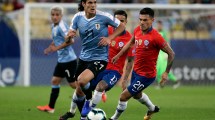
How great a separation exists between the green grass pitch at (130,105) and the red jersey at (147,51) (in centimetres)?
121

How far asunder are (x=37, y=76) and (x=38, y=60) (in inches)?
24.5

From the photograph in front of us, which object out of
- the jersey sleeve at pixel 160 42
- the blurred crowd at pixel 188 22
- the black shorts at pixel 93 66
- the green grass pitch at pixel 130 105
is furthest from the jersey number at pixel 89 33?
the blurred crowd at pixel 188 22

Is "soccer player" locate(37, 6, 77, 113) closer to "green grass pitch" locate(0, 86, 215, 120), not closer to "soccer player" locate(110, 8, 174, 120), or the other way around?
"green grass pitch" locate(0, 86, 215, 120)

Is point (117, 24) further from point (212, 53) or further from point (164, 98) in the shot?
point (212, 53)

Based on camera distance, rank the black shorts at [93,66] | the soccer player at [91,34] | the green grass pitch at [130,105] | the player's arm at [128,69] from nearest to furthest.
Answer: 1. the black shorts at [93,66]
2. the soccer player at [91,34]
3. the player's arm at [128,69]
4. the green grass pitch at [130,105]

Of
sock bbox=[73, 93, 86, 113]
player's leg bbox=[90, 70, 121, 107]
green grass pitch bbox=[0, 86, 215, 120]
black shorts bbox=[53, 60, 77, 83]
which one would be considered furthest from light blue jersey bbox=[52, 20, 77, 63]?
sock bbox=[73, 93, 86, 113]

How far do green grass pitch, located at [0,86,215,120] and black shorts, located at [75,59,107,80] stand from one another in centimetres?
138

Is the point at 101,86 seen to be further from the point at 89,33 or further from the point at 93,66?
the point at 89,33

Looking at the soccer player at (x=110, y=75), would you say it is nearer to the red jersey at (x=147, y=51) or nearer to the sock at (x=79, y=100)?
the sock at (x=79, y=100)

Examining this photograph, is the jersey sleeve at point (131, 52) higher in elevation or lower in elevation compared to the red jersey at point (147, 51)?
lower

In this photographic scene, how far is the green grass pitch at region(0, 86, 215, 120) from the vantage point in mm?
13352

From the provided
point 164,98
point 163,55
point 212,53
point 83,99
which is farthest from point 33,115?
point 212,53

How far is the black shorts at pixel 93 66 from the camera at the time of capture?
11597 millimetres

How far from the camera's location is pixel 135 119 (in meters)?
12.7
